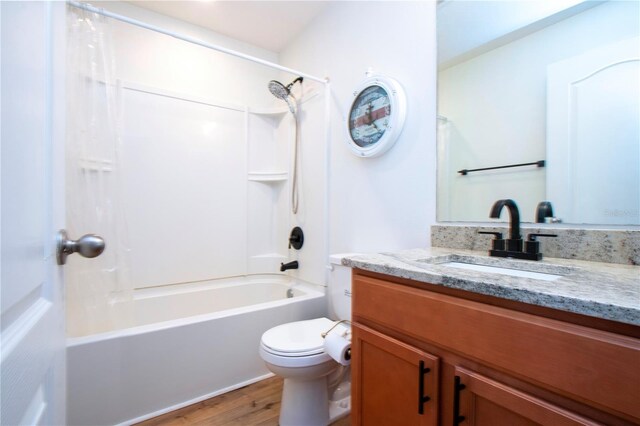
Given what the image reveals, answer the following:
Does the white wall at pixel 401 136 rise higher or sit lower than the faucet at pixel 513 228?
higher

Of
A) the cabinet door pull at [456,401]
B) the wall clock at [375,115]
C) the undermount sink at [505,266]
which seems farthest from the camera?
the wall clock at [375,115]

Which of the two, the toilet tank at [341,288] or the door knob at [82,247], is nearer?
the door knob at [82,247]

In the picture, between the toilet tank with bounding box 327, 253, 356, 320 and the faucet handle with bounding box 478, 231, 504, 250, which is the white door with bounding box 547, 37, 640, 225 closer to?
the faucet handle with bounding box 478, 231, 504, 250

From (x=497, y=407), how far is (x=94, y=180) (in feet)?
6.03

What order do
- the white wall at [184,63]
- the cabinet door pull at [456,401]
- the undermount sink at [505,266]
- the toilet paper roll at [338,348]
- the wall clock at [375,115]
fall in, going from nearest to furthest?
the cabinet door pull at [456,401] < the undermount sink at [505,266] < the toilet paper roll at [338,348] < the wall clock at [375,115] < the white wall at [184,63]

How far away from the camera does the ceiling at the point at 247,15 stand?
2.08 m

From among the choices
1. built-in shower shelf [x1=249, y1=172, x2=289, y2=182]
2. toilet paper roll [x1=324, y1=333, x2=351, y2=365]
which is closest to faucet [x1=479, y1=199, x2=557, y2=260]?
toilet paper roll [x1=324, y1=333, x2=351, y2=365]

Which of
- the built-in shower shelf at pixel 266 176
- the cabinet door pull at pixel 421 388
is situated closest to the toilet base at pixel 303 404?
the cabinet door pull at pixel 421 388

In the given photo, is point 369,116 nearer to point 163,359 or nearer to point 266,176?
point 266,176

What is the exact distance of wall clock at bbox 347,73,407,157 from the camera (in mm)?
1522

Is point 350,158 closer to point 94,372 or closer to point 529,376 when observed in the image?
point 529,376

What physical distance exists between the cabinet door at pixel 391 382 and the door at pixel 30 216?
0.78 metres

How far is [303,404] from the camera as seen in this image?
1.39m

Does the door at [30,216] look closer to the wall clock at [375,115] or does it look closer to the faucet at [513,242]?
the faucet at [513,242]
